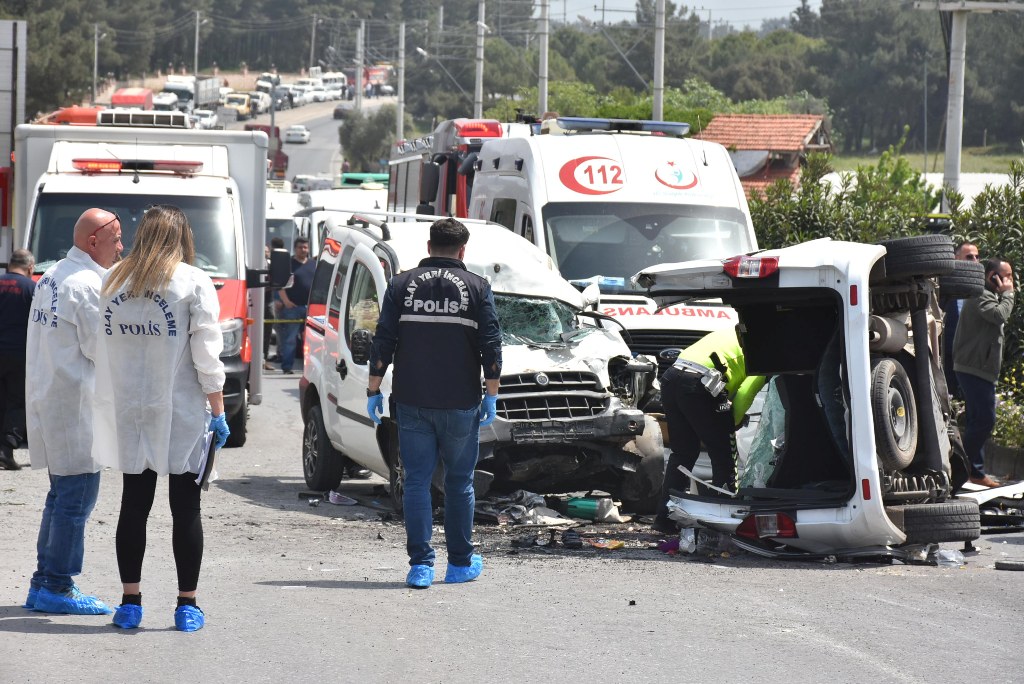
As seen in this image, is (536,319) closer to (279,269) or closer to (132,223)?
(279,269)

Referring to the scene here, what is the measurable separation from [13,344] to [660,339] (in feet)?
17.1

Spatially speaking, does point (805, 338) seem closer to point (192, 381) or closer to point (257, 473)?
point (192, 381)

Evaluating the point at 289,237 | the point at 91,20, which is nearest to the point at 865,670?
the point at 289,237

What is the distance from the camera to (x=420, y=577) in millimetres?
7457

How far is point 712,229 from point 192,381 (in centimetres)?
837

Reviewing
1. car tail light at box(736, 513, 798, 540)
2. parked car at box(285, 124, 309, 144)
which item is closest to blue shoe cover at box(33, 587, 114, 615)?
car tail light at box(736, 513, 798, 540)

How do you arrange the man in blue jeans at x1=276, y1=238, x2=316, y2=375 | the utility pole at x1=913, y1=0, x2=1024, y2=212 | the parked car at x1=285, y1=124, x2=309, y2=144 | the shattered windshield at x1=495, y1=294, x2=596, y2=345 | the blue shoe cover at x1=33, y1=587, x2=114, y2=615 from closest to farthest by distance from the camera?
A: the blue shoe cover at x1=33, y1=587, x2=114, y2=615 < the shattered windshield at x1=495, y1=294, x2=596, y2=345 < the utility pole at x1=913, y1=0, x2=1024, y2=212 < the man in blue jeans at x1=276, y1=238, x2=316, y2=375 < the parked car at x1=285, y1=124, x2=309, y2=144

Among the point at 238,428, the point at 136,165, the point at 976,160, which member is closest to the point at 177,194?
the point at 136,165

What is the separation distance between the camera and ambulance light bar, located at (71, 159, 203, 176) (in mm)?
14266

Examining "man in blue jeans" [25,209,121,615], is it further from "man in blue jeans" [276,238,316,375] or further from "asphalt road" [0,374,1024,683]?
"man in blue jeans" [276,238,316,375]

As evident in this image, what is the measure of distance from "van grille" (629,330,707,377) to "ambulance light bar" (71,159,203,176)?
4.99 meters

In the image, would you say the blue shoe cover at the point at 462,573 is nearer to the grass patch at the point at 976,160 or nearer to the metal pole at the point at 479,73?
the metal pole at the point at 479,73

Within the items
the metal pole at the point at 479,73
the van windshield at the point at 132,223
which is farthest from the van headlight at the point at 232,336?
Answer: the metal pole at the point at 479,73

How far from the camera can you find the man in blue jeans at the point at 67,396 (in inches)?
253
